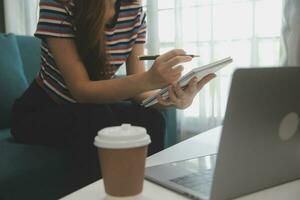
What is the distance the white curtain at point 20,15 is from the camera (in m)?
2.36

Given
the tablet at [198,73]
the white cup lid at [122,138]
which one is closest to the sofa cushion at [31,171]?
the tablet at [198,73]

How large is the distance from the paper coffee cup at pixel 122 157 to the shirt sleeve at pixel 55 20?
0.61m

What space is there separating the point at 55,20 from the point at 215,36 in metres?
0.97

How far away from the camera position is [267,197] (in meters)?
0.63

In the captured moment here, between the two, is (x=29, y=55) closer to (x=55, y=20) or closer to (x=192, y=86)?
(x=55, y=20)

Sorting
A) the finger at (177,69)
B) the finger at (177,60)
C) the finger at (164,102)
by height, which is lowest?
the finger at (164,102)

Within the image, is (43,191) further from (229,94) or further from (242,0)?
(242,0)

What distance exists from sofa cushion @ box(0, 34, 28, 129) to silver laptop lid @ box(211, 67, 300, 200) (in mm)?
1189

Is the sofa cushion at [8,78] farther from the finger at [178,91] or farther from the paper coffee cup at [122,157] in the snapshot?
the paper coffee cup at [122,157]

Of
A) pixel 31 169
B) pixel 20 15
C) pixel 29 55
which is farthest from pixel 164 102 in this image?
pixel 20 15

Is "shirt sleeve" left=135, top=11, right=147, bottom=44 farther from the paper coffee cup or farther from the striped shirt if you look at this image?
the paper coffee cup

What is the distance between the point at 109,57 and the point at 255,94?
0.78 m

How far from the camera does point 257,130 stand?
577 mm

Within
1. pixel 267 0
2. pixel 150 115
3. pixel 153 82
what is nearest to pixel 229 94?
pixel 153 82
